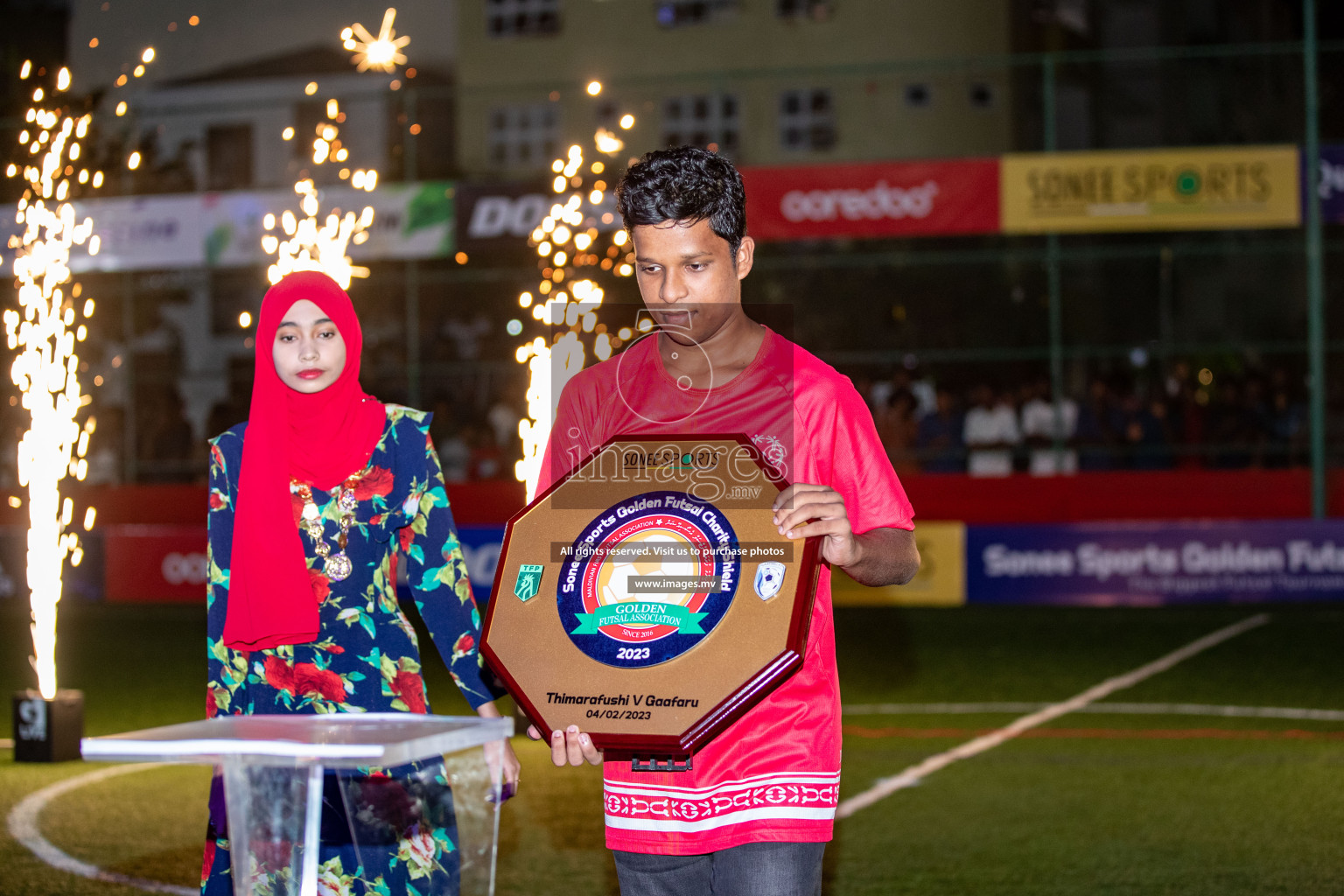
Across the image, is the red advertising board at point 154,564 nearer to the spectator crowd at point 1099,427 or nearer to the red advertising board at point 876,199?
the red advertising board at point 876,199

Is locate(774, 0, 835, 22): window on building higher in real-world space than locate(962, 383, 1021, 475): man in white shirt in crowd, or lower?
higher

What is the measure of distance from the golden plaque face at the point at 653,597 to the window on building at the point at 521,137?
2638 centimetres

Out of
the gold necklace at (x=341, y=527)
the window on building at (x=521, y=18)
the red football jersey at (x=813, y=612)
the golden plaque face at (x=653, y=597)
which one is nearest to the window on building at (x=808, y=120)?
the window on building at (x=521, y=18)

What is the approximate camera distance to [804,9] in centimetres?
2995

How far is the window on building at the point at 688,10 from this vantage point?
30406 millimetres

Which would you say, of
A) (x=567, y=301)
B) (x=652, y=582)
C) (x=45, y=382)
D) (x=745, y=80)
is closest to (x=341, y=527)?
(x=567, y=301)

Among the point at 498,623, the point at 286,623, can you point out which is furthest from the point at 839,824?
the point at 498,623

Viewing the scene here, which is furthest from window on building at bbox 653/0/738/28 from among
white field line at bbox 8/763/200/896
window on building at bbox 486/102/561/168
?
white field line at bbox 8/763/200/896

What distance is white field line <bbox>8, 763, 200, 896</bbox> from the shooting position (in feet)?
17.7

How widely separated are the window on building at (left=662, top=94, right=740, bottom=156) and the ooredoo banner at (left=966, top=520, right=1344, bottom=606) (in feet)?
42.2

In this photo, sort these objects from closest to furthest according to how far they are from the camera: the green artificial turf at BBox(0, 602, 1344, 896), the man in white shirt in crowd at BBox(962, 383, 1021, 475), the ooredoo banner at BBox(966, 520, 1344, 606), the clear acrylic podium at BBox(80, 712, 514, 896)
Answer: the clear acrylic podium at BBox(80, 712, 514, 896) < the green artificial turf at BBox(0, 602, 1344, 896) < the ooredoo banner at BBox(966, 520, 1344, 606) < the man in white shirt in crowd at BBox(962, 383, 1021, 475)

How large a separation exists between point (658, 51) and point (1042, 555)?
66.8ft

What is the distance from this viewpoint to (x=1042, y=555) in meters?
12.8

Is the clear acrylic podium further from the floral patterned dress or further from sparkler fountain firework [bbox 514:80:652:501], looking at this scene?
sparkler fountain firework [bbox 514:80:652:501]
